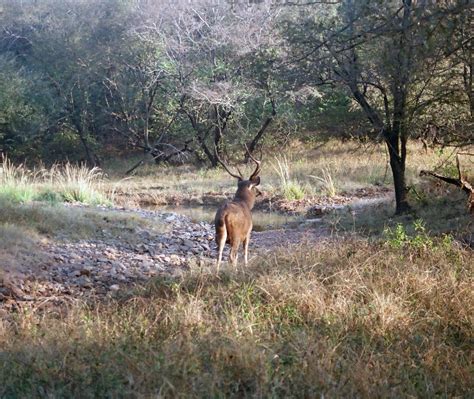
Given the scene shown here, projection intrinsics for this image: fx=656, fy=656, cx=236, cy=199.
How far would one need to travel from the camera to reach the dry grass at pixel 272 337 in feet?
12.9

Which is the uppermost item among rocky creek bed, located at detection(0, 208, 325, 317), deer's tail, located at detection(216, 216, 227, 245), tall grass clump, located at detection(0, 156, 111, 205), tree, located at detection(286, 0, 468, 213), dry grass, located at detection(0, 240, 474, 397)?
tree, located at detection(286, 0, 468, 213)

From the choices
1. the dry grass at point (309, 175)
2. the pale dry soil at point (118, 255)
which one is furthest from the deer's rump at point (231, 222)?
the dry grass at point (309, 175)

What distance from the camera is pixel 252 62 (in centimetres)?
2388

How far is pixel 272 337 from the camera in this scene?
4.82m

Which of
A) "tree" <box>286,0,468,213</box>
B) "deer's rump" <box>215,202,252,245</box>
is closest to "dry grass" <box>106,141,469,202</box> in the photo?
"tree" <box>286,0,468,213</box>

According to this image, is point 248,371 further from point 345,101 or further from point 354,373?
point 345,101

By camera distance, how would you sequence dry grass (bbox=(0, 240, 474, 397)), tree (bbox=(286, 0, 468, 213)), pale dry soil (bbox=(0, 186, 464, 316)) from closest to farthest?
dry grass (bbox=(0, 240, 474, 397))
tree (bbox=(286, 0, 468, 213))
pale dry soil (bbox=(0, 186, 464, 316))

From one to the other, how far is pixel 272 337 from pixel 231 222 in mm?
4010

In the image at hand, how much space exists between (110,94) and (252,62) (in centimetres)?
977

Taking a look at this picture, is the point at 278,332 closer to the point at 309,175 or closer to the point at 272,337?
the point at 272,337

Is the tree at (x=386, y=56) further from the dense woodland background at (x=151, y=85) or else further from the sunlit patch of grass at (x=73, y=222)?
the sunlit patch of grass at (x=73, y=222)

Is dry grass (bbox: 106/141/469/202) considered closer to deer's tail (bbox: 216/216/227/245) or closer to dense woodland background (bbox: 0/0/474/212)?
dense woodland background (bbox: 0/0/474/212)

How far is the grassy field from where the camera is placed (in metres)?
3.95

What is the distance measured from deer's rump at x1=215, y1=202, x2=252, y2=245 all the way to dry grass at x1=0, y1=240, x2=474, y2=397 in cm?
172
